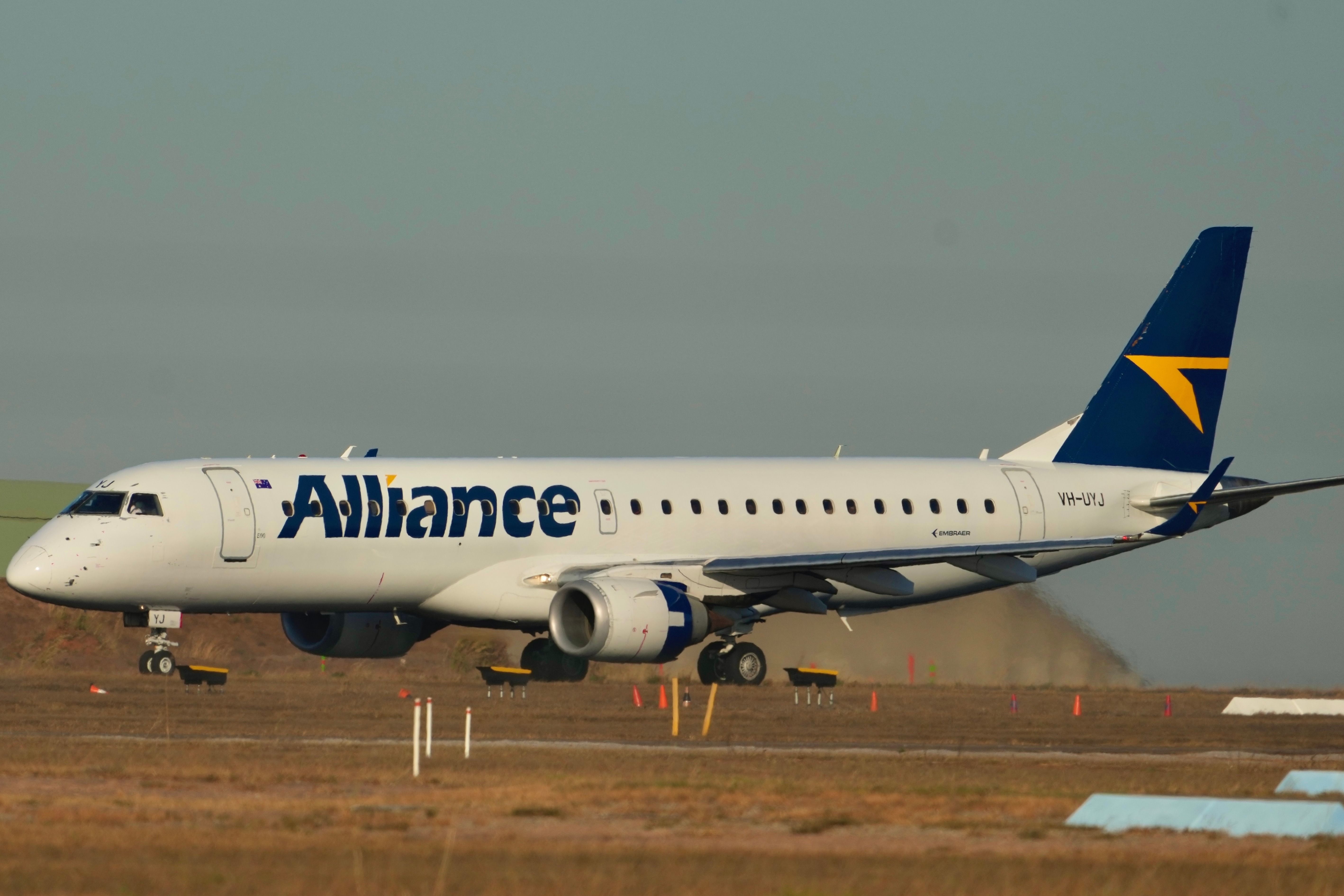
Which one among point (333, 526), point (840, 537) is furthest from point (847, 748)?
point (840, 537)

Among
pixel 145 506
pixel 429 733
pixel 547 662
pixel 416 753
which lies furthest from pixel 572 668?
pixel 416 753

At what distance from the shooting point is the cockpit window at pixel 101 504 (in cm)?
3419

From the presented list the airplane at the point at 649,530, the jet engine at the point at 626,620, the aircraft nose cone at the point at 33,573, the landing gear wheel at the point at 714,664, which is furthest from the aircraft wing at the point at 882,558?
the aircraft nose cone at the point at 33,573

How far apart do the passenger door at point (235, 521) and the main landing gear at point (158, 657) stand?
1.90 meters

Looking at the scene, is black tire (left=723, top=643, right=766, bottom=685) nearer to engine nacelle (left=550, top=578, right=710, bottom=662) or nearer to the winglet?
engine nacelle (left=550, top=578, right=710, bottom=662)

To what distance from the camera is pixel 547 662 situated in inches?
1591

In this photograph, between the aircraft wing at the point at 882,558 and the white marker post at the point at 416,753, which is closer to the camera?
the white marker post at the point at 416,753

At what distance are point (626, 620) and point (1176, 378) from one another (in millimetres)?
17185

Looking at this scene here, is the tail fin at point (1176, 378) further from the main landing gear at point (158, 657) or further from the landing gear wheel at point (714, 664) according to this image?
the main landing gear at point (158, 657)

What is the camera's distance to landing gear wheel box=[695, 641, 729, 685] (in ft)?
126

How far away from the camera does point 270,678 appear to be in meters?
41.0

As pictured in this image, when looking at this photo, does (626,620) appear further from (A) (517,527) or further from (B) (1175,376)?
(B) (1175,376)

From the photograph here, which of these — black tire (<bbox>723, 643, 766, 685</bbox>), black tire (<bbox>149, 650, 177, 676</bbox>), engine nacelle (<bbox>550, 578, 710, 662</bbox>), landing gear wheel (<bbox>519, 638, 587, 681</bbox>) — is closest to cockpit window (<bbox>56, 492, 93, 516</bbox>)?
black tire (<bbox>149, 650, 177, 676</bbox>)

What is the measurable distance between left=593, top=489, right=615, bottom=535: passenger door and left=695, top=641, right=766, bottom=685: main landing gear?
2868mm
